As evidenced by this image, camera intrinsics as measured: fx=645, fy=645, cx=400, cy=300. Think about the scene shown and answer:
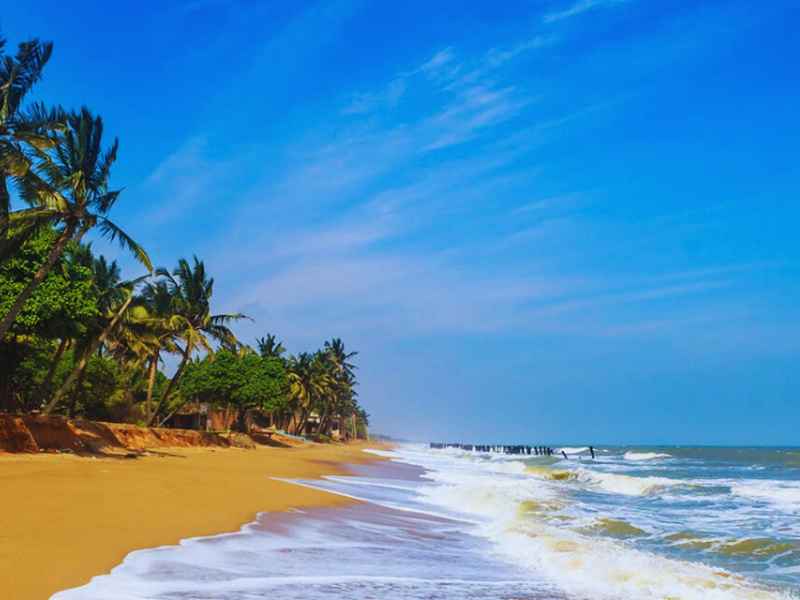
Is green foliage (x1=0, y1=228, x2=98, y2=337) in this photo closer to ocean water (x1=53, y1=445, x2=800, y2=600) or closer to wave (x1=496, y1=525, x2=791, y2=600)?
ocean water (x1=53, y1=445, x2=800, y2=600)

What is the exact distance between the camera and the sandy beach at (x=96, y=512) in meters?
5.73

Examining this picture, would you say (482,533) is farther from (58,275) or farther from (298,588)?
(58,275)

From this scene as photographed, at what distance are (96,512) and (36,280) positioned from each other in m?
10.0

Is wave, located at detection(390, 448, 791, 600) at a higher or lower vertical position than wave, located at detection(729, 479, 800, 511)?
lower

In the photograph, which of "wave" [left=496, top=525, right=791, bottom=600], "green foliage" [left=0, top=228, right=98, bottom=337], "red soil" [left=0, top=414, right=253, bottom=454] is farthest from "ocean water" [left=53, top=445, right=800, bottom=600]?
"green foliage" [left=0, top=228, right=98, bottom=337]

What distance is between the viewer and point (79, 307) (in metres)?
20.0

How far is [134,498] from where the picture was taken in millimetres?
10266

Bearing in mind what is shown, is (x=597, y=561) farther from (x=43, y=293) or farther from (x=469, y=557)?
(x=43, y=293)

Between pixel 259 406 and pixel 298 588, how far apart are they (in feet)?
145

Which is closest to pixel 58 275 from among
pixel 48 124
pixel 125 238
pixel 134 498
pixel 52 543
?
pixel 125 238

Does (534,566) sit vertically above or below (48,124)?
below

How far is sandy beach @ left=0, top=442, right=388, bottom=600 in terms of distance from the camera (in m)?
5.73

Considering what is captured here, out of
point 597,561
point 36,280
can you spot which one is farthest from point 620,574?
point 36,280

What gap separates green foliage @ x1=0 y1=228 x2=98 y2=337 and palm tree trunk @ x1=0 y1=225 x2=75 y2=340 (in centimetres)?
213
